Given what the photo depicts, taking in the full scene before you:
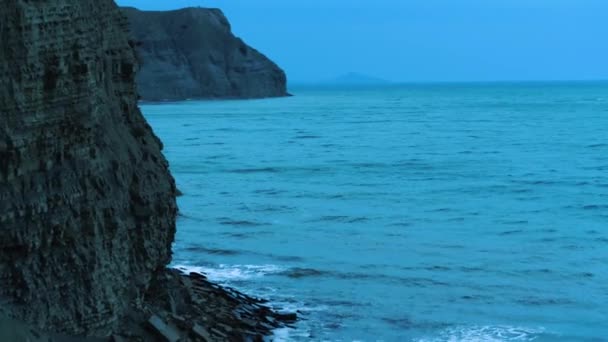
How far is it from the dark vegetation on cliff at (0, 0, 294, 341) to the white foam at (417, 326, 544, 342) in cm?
406

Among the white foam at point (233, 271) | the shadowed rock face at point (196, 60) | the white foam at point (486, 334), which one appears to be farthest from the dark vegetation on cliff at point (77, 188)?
the shadowed rock face at point (196, 60)

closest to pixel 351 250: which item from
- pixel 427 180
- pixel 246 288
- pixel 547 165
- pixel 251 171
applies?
pixel 246 288

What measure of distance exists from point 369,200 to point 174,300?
16.3 metres

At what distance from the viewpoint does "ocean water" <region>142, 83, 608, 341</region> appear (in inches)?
551

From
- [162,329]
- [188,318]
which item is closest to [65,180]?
[162,329]

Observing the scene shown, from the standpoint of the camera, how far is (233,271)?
55.8 ft

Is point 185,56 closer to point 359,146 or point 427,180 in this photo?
point 359,146

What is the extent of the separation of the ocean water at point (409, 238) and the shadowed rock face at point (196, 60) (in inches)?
3873

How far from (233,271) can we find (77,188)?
27.9 ft

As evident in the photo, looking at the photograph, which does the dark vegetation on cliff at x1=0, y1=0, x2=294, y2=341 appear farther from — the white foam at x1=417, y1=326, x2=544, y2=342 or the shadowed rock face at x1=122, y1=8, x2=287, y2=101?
the shadowed rock face at x1=122, y1=8, x2=287, y2=101

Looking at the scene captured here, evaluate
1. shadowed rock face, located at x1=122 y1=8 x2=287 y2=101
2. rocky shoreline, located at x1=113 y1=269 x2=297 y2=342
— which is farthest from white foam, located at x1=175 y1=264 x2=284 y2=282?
shadowed rock face, located at x1=122 y1=8 x2=287 y2=101

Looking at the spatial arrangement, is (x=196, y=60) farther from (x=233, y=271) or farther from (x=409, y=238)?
(x=233, y=271)

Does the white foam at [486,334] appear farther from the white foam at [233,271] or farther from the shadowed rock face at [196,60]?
the shadowed rock face at [196,60]

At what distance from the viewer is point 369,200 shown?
1076 inches
